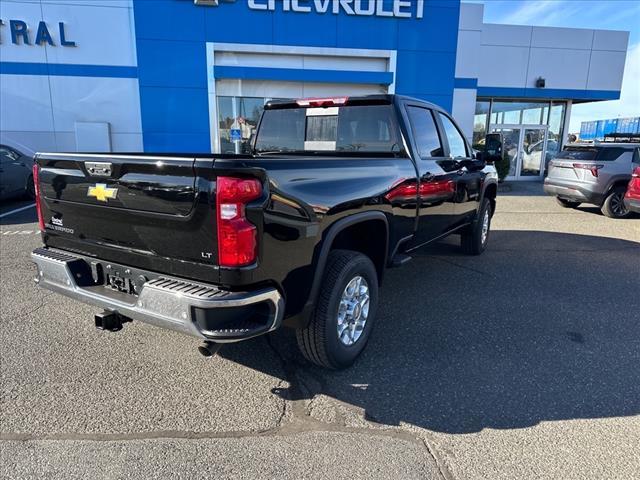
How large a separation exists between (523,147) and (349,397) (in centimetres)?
1760

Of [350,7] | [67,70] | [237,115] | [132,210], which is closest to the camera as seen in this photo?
[132,210]

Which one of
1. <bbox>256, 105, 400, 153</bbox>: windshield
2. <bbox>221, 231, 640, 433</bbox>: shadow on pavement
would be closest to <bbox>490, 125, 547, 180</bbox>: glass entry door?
<bbox>221, 231, 640, 433</bbox>: shadow on pavement

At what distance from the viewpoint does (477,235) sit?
643 centimetres

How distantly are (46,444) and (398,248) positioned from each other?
2.95 meters

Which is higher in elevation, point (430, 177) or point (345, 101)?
point (345, 101)

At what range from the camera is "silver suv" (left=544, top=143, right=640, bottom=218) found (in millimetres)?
10133

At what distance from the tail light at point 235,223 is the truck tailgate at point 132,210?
0.07 m

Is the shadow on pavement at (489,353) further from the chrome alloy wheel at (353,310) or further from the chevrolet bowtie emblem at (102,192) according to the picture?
the chevrolet bowtie emblem at (102,192)

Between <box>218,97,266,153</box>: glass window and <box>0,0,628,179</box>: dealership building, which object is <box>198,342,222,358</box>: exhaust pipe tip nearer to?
<box>0,0,628,179</box>: dealership building

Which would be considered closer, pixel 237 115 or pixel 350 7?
pixel 350 7

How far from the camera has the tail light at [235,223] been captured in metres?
2.34

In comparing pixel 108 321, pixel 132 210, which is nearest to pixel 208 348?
pixel 108 321

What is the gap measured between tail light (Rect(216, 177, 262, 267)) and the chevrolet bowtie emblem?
0.82m

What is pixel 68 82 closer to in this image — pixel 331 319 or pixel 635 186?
pixel 331 319
